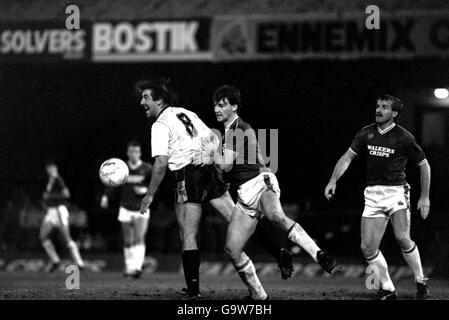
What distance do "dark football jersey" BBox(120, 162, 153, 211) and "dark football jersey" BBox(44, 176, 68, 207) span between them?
2411 mm

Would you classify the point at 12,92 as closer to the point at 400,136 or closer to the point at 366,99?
the point at 366,99

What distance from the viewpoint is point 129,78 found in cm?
1875

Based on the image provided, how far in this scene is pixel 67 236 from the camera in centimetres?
1560

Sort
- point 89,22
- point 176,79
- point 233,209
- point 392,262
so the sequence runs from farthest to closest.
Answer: point 176,79 < point 89,22 < point 392,262 < point 233,209

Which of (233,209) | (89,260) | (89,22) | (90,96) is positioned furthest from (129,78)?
(233,209)

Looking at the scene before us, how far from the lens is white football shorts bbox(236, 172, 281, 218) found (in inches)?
346

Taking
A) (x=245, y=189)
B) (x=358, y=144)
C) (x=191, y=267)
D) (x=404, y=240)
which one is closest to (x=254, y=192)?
(x=245, y=189)

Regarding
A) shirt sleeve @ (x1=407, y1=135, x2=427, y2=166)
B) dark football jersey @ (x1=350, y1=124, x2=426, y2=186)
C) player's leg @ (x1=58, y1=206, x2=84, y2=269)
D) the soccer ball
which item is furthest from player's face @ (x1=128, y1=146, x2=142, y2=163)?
shirt sleeve @ (x1=407, y1=135, x2=427, y2=166)

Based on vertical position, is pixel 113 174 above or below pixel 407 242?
above

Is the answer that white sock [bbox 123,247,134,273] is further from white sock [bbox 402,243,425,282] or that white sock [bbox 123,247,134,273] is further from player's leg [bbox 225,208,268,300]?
white sock [bbox 402,243,425,282]

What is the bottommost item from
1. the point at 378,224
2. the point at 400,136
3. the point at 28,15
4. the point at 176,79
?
the point at 378,224

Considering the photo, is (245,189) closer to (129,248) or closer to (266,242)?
(266,242)

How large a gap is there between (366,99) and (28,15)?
6928 millimetres

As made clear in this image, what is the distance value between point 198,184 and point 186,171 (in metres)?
0.24
